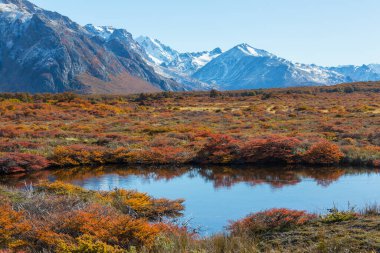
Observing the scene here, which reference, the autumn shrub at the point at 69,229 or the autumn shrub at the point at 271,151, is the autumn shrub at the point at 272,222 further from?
the autumn shrub at the point at 271,151

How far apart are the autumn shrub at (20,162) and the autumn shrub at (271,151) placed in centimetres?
1126

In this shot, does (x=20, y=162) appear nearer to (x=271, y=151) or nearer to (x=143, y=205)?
(x=143, y=205)

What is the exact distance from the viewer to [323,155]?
79.6 ft

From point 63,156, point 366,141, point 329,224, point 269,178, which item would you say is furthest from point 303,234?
point 366,141

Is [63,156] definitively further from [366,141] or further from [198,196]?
[366,141]

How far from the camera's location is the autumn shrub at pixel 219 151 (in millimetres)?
25531

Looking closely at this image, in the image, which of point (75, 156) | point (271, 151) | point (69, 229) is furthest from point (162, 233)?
point (75, 156)

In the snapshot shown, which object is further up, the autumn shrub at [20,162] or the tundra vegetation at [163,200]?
the tundra vegetation at [163,200]

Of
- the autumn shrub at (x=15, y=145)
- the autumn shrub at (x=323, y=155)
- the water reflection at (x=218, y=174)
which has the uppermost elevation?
the autumn shrub at (x=323, y=155)

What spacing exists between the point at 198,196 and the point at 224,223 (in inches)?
168

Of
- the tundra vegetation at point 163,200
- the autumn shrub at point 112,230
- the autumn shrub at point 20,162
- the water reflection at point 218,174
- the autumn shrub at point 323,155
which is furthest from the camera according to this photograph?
the autumn shrub at point 323,155

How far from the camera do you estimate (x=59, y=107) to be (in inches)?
2608

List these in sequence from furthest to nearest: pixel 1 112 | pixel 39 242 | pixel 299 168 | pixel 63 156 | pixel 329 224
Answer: pixel 1 112, pixel 63 156, pixel 299 168, pixel 329 224, pixel 39 242

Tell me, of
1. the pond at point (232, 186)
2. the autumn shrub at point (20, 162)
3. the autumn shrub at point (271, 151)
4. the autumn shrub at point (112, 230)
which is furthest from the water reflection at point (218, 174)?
the autumn shrub at point (112, 230)
